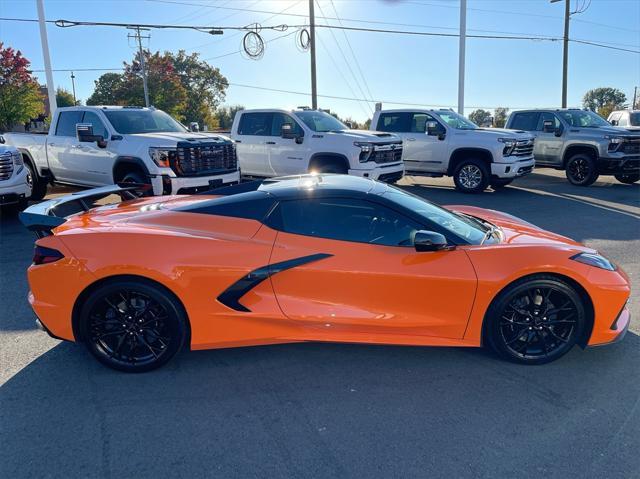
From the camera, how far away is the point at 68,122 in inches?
385

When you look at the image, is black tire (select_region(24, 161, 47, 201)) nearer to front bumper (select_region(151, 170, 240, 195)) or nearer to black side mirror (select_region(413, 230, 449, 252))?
front bumper (select_region(151, 170, 240, 195))

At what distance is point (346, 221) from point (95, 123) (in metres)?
7.59

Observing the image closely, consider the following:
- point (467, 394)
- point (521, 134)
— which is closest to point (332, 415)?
point (467, 394)

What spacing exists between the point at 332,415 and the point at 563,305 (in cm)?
181

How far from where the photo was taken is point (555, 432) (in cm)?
277

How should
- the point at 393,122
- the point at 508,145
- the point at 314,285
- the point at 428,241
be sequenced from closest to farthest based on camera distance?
the point at 428,241 → the point at 314,285 → the point at 508,145 → the point at 393,122

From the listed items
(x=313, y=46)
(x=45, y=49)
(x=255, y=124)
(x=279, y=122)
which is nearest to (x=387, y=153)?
(x=279, y=122)

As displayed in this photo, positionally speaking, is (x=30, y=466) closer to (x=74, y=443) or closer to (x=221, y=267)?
(x=74, y=443)

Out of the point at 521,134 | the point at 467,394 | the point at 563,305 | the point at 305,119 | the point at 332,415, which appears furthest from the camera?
the point at 521,134

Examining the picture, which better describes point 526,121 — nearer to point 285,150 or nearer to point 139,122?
point 285,150

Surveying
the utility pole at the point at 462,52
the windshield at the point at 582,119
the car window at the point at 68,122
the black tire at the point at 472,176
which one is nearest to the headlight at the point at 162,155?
the car window at the point at 68,122

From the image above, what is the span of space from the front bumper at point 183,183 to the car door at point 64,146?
2615 mm

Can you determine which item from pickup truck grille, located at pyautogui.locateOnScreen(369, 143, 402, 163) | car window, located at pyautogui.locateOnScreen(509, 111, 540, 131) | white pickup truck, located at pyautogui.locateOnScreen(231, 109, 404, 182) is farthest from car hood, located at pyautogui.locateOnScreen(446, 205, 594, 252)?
car window, located at pyautogui.locateOnScreen(509, 111, 540, 131)

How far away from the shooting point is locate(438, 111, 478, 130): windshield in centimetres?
1230
